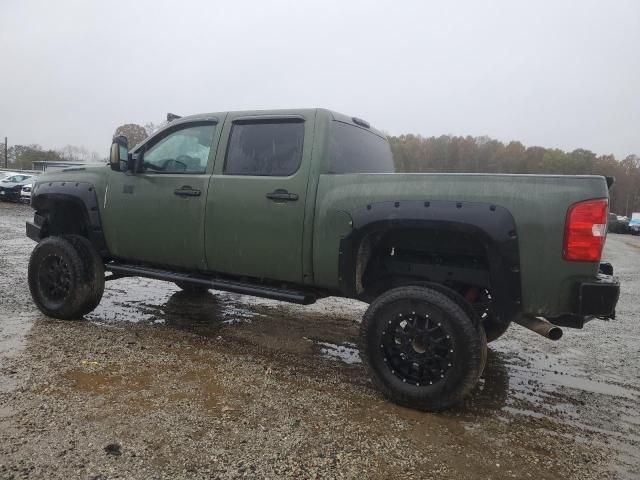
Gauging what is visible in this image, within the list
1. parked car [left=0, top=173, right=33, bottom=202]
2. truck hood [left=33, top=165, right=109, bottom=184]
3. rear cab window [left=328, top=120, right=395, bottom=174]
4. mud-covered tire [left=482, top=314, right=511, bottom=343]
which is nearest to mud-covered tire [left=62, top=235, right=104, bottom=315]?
truck hood [left=33, top=165, right=109, bottom=184]

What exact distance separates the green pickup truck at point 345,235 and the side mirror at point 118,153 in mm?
13

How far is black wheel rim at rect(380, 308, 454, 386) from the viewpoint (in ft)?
10.4

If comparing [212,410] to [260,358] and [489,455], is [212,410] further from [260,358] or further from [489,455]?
[489,455]

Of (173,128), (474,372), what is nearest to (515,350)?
(474,372)

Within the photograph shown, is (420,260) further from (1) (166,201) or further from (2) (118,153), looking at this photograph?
(2) (118,153)

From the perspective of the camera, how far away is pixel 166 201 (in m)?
4.41

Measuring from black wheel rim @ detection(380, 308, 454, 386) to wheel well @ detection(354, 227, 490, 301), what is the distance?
0.37 metres

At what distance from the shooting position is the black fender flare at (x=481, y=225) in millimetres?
2975

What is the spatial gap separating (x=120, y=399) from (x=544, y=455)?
101 inches

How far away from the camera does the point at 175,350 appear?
4211 mm

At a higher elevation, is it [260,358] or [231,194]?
[231,194]

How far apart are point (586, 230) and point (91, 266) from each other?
429 cm

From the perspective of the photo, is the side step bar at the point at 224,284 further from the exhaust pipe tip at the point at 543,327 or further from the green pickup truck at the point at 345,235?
the exhaust pipe tip at the point at 543,327

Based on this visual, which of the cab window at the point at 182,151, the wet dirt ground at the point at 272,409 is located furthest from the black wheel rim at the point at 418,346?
the cab window at the point at 182,151
